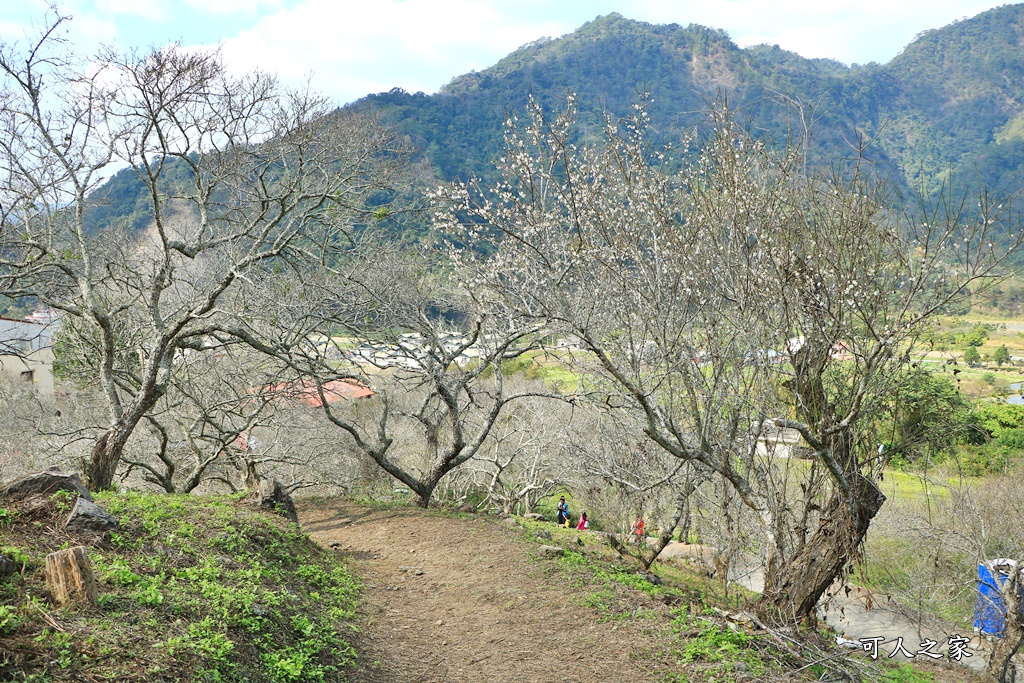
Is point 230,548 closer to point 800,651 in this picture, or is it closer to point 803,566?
point 800,651

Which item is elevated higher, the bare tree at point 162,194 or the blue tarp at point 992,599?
the bare tree at point 162,194

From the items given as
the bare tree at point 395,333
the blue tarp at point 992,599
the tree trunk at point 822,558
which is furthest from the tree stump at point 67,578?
the blue tarp at point 992,599

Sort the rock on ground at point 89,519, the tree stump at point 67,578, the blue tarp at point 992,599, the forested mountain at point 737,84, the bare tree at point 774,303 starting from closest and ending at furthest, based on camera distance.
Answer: the tree stump at point 67,578 < the rock on ground at point 89,519 < the bare tree at point 774,303 < the blue tarp at point 992,599 < the forested mountain at point 737,84

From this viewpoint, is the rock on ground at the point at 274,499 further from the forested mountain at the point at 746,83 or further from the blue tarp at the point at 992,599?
the forested mountain at the point at 746,83

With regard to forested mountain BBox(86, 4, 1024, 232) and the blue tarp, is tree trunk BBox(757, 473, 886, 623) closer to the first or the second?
the blue tarp

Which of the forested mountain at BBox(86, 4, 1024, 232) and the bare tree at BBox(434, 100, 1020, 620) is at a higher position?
the forested mountain at BBox(86, 4, 1024, 232)

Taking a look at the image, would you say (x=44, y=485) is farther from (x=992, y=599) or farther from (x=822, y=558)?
(x=992, y=599)

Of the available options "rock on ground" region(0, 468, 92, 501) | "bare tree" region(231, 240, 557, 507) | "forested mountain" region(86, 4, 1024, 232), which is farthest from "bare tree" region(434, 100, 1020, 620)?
"forested mountain" region(86, 4, 1024, 232)

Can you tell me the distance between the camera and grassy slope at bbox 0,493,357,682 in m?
3.17

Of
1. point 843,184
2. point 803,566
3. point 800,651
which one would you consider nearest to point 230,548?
point 800,651

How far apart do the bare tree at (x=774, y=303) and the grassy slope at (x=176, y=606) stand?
2.95 meters

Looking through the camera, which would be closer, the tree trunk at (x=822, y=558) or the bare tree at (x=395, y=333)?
the tree trunk at (x=822, y=558)

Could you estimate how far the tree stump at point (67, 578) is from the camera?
353cm

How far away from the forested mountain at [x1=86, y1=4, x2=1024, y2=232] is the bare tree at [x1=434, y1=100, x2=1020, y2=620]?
17.0 metres
